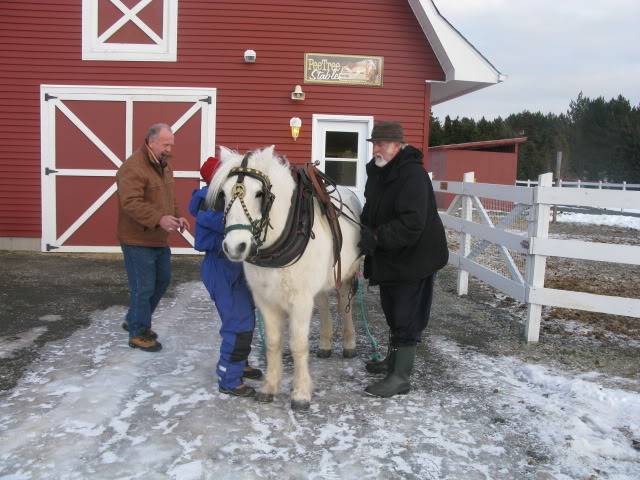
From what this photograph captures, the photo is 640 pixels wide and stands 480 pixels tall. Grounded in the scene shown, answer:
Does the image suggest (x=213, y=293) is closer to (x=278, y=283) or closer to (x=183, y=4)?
(x=278, y=283)

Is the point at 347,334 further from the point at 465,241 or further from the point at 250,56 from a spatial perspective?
the point at 250,56

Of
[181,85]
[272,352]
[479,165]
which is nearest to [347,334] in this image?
[272,352]

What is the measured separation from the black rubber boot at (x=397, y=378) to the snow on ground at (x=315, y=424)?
6cm

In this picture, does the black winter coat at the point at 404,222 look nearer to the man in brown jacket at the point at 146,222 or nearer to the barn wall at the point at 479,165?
the man in brown jacket at the point at 146,222

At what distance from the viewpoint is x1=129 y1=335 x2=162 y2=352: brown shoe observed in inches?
176

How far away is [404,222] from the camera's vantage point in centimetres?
360

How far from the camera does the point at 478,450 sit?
3.06 meters

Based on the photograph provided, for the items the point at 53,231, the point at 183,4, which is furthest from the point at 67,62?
the point at 53,231

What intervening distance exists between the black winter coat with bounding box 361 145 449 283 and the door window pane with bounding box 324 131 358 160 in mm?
5415

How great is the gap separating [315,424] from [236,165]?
1577 millimetres

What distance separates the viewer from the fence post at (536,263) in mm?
5020

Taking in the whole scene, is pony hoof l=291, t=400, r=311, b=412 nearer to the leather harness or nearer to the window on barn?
the leather harness

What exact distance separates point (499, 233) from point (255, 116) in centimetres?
486

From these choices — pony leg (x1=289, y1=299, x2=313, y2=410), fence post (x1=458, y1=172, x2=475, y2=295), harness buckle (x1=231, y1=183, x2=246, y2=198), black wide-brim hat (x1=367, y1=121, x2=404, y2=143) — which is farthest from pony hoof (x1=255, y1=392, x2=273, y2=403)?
fence post (x1=458, y1=172, x2=475, y2=295)
